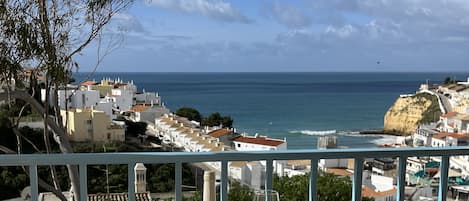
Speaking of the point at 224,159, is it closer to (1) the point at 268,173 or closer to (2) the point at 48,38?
(1) the point at 268,173

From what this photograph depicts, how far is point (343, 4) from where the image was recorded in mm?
5016

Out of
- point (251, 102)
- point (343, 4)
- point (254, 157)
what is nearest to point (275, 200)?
point (254, 157)

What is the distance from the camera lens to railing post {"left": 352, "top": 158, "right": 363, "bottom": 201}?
1.70 meters

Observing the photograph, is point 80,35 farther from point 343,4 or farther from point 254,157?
point 343,4

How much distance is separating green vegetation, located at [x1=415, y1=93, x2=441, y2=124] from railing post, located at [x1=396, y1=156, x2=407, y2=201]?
3861cm

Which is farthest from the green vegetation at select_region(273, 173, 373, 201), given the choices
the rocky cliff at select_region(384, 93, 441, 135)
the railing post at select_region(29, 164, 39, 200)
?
the rocky cliff at select_region(384, 93, 441, 135)

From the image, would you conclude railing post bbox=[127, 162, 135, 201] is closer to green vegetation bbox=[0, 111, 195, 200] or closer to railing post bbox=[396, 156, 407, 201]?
green vegetation bbox=[0, 111, 195, 200]

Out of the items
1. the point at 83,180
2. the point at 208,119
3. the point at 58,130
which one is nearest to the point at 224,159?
the point at 83,180

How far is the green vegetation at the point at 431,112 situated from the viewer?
37500mm

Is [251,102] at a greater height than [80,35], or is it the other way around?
[80,35]

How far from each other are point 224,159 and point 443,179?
100cm

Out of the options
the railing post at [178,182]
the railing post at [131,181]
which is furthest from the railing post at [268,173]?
the railing post at [131,181]

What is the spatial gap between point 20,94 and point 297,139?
32.1 m

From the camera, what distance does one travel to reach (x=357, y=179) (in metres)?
1.75
